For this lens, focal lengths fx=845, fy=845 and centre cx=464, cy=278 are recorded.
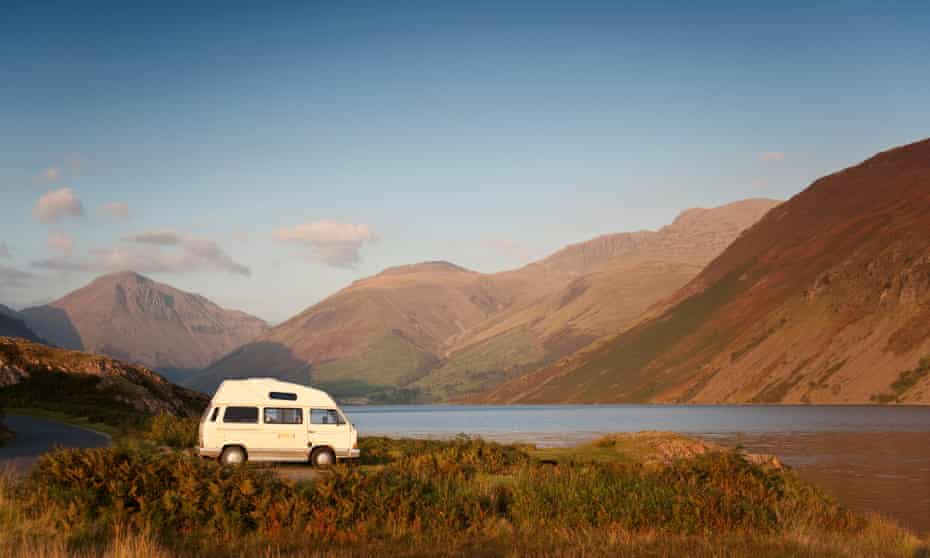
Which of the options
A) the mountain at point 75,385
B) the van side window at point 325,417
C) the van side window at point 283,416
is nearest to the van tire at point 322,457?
the van side window at point 325,417

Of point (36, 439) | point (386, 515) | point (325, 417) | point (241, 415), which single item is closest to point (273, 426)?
point (241, 415)

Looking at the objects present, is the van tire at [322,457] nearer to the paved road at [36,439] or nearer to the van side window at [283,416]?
the van side window at [283,416]

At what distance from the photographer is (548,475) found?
26.9 metres

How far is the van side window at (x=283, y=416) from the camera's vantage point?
104ft

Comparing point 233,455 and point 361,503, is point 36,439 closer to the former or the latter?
point 233,455

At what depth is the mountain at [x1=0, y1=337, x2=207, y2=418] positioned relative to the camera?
60.0 meters

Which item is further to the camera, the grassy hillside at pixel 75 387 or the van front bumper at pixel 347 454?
the grassy hillside at pixel 75 387

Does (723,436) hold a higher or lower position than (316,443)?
lower

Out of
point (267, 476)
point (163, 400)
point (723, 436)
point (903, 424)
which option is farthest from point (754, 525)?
point (903, 424)

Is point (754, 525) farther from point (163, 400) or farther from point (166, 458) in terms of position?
point (163, 400)

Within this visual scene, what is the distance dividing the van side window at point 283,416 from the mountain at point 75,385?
27274mm

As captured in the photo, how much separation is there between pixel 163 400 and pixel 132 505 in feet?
171

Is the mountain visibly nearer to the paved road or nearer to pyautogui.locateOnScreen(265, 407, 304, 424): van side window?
the paved road

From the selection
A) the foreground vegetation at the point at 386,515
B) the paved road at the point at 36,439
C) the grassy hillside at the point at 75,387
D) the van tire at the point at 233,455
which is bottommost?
the foreground vegetation at the point at 386,515
